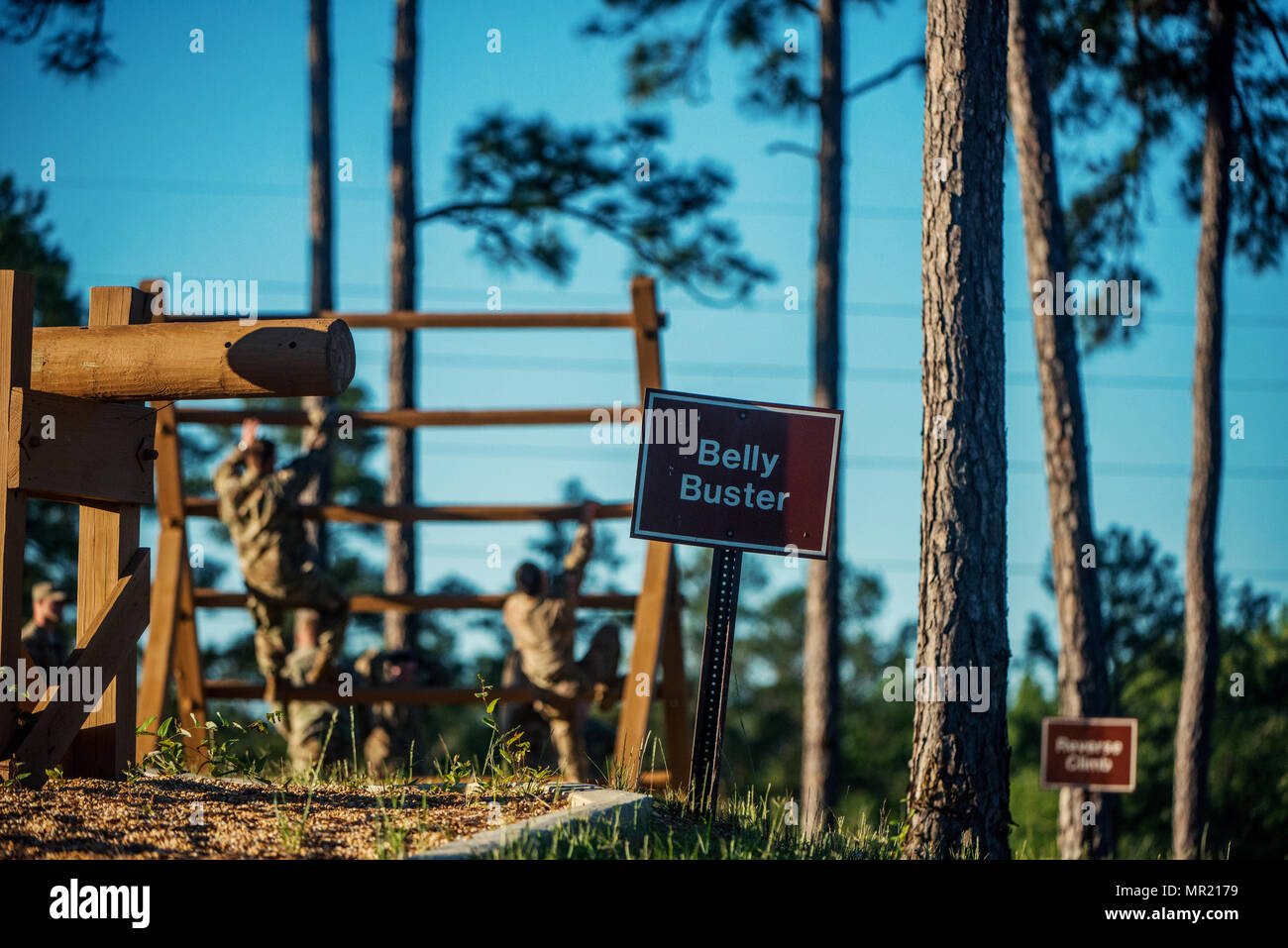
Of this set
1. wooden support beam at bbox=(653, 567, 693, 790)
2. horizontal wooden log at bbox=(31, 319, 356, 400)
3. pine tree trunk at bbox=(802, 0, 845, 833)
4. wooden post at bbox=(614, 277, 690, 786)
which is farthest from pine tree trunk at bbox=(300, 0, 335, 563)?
horizontal wooden log at bbox=(31, 319, 356, 400)

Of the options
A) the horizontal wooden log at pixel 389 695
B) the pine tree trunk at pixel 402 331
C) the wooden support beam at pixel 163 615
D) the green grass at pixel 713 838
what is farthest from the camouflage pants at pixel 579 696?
the pine tree trunk at pixel 402 331

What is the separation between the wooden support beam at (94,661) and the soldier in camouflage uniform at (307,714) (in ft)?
10.9

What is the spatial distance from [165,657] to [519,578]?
2177 mm

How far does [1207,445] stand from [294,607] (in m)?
9.36

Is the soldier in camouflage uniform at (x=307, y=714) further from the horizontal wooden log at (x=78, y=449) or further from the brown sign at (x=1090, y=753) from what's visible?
the brown sign at (x=1090, y=753)

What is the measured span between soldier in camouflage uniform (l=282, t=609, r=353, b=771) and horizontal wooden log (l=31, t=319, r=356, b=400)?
3748 millimetres

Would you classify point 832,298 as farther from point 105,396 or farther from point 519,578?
point 105,396

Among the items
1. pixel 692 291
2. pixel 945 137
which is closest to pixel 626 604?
pixel 945 137

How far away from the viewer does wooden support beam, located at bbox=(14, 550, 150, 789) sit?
188 inches

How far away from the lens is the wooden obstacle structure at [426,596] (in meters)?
7.65

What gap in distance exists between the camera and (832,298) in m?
14.4

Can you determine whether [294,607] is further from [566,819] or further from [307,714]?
[566,819]

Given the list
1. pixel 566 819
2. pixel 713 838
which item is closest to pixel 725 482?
pixel 713 838

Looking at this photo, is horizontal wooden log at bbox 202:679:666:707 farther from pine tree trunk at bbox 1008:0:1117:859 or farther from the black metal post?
pine tree trunk at bbox 1008:0:1117:859
